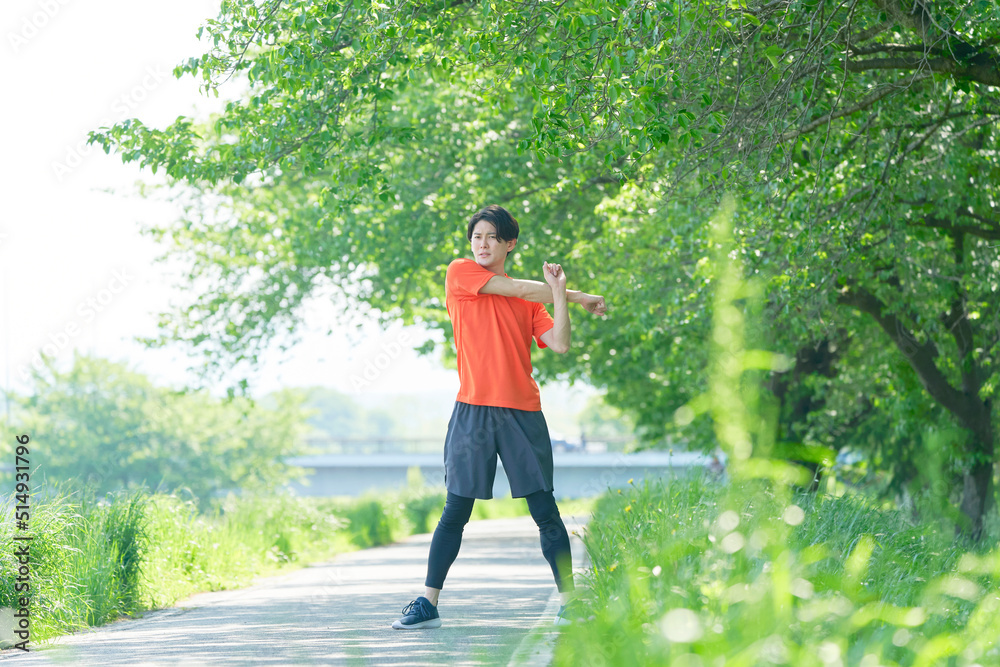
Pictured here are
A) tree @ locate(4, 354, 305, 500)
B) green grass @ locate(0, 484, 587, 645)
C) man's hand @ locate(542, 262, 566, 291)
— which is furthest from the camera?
tree @ locate(4, 354, 305, 500)

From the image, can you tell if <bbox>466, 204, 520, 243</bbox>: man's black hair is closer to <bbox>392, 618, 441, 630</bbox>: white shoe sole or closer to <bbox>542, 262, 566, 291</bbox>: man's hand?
<bbox>542, 262, 566, 291</bbox>: man's hand

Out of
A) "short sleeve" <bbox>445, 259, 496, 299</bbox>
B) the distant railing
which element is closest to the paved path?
"short sleeve" <bbox>445, 259, 496, 299</bbox>

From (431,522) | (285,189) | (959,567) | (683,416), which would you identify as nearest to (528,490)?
(683,416)

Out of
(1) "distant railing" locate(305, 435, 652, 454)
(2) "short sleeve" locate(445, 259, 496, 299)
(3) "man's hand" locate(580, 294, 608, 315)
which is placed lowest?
(1) "distant railing" locate(305, 435, 652, 454)

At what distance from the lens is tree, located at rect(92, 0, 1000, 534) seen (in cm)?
605

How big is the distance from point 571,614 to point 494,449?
949 mm

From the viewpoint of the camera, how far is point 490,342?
15.3 ft

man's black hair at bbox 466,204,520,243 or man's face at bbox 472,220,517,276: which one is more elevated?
man's black hair at bbox 466,204,520,243

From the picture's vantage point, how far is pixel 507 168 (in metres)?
12.6

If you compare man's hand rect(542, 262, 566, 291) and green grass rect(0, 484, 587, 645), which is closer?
man's hand rect(542, 262, 566, 291)

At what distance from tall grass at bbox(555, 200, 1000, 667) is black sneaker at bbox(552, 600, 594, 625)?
0.07m

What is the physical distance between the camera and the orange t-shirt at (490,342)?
462 cm

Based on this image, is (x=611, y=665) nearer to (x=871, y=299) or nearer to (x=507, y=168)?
(x=871, y=299)

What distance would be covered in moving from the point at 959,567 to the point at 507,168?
28.1 ft
